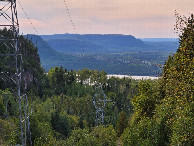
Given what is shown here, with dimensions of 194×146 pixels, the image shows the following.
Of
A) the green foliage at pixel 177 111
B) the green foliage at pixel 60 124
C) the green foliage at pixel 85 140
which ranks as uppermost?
the green foliage at pixel 177 111

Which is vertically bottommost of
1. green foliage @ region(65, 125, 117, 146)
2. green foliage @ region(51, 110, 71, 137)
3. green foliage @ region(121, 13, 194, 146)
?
green foliage @ region(51, 110, 71, 137)

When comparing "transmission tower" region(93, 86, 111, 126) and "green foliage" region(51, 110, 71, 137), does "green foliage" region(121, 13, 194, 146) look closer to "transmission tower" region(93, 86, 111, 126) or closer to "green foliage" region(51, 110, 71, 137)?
"transmission tower" region(93, 86, 111, 126)

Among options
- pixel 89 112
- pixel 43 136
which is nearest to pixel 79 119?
pixel 89 112

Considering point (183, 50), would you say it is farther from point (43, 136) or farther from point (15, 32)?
point (43, 136)

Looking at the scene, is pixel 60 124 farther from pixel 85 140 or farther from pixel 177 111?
pixel 177 111

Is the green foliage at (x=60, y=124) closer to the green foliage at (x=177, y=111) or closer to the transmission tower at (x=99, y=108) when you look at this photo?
the transmission tower at (x=99, y=108)

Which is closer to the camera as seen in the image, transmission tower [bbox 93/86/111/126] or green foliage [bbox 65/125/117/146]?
green foliage [bbox 65/125/117/146]

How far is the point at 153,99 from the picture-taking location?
Answer: 3316 cm

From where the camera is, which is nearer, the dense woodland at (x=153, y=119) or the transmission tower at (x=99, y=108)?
the dense woodland at (x=153, y=119)

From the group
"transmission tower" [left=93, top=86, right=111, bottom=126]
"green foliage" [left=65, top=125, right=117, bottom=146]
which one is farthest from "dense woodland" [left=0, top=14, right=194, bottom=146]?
"transmission tower" [left=93, top=86, right=111, bottom=126]

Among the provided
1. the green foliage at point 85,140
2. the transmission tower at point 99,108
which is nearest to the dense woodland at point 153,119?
the green foliage at point 85,140

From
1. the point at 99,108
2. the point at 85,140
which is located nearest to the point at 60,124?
the point at 99,108

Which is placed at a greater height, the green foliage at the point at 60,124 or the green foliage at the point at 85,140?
the green foliage at the point at 85,140

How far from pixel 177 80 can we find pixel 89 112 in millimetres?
91169
